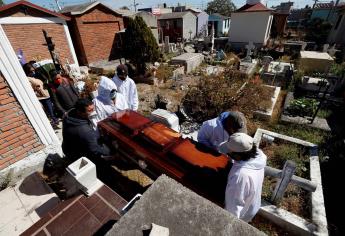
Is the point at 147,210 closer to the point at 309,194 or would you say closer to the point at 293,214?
the point at 293,214

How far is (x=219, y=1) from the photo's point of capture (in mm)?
57062

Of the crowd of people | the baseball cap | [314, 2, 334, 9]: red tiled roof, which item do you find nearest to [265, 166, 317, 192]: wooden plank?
the crowd of people

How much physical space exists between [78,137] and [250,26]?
62.5ft

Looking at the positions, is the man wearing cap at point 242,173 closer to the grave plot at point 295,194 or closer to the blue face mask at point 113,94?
the grave plot at point 295,194

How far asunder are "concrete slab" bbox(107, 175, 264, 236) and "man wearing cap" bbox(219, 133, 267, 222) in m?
0.84

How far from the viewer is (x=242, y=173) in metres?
1.92

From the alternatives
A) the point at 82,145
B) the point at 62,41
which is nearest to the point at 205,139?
the point at 82,145

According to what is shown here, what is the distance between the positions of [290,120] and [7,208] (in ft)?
22.7

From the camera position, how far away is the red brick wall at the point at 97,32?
12.7 meters

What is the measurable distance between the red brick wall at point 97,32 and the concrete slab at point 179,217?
1416 cm

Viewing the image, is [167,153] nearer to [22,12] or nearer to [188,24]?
[22,12]

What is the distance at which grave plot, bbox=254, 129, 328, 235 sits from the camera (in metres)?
2.74

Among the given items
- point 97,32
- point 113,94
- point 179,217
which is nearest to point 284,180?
point 179,217

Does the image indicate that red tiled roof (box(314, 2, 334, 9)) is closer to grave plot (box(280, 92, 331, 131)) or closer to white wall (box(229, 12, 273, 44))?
white wall (box(229, 12, 273, 44))
